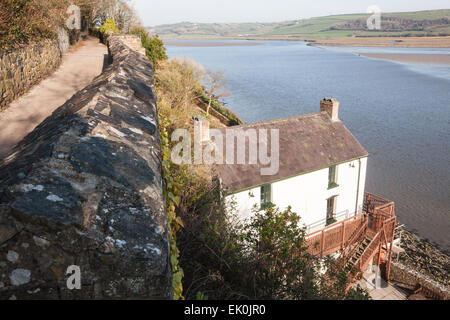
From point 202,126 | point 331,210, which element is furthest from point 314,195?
point 202,126

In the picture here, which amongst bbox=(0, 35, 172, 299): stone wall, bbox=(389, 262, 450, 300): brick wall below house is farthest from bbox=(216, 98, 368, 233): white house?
bbox=(0, 35, 172, 299): stone wall

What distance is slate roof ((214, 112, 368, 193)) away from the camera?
14.6 meters

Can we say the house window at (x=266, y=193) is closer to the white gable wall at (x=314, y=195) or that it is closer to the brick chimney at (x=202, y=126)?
the white gable wall at (x=314, y=195)

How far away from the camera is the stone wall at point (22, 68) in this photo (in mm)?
7648

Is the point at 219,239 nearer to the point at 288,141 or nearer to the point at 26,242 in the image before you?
the point at 26,242

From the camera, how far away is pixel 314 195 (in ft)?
53.7

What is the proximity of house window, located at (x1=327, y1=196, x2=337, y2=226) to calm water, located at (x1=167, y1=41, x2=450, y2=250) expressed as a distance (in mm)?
9037

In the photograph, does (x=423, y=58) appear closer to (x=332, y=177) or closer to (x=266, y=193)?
(x=332, y=177)

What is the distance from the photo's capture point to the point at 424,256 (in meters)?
20.4

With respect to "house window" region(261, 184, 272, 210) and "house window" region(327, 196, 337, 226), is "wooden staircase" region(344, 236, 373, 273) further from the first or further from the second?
"house window" region(261, 184, 272, 210)

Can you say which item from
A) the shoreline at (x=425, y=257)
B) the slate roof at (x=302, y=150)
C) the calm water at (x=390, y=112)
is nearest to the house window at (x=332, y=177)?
the slate roof at (x=302, y=150)

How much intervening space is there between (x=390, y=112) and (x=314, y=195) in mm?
30271

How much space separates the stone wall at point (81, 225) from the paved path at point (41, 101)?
3745mm

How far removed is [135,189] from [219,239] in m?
3.46
